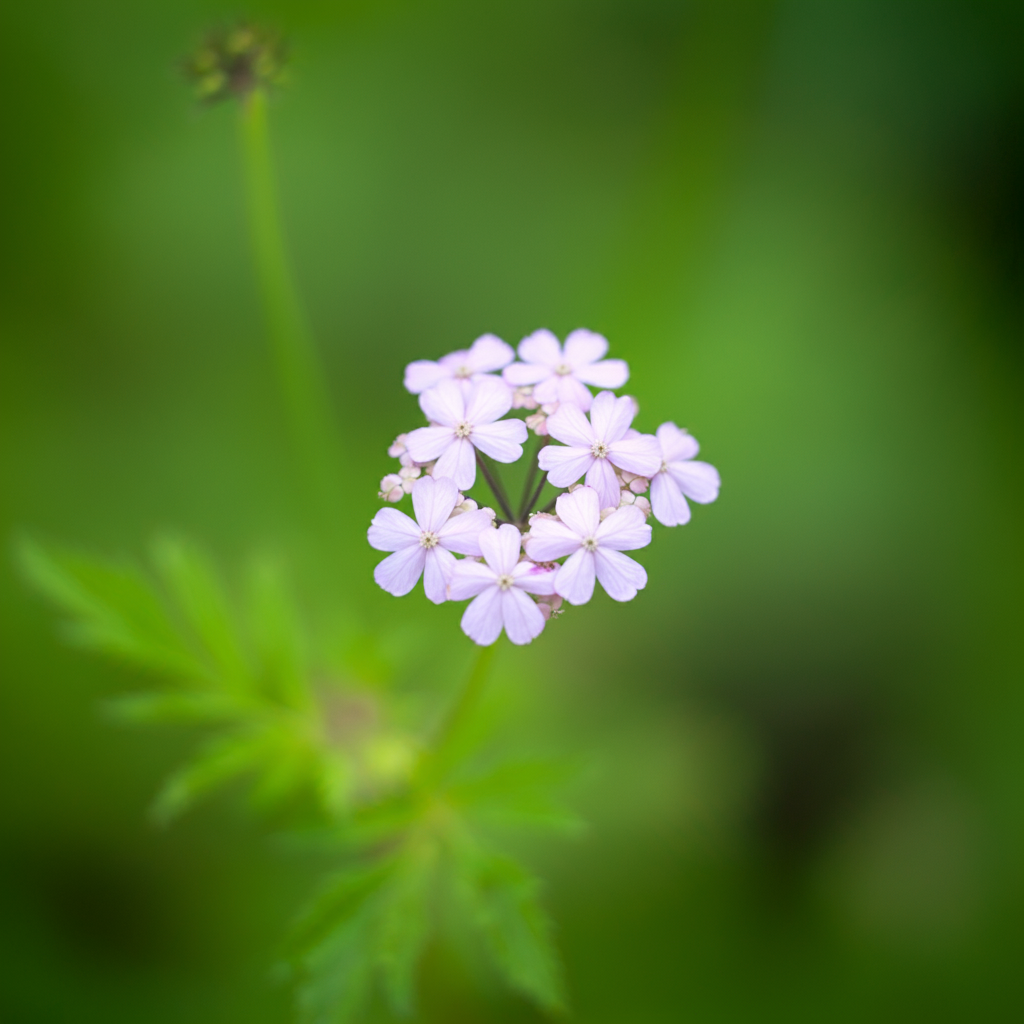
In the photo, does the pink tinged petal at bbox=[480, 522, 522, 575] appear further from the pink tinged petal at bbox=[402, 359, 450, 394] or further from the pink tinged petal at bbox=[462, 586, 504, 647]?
the pink tinged petal at bbox=[402, 359, 450, 394]

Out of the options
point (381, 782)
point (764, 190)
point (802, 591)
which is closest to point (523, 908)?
point (381, 782)

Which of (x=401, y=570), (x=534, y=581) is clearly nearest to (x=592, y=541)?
(x=534, y=581)

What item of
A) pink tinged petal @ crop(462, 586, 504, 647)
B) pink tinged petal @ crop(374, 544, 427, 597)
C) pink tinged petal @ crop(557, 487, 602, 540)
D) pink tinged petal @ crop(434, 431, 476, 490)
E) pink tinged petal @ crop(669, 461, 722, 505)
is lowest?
pink tinged petal @ crop(462, 586, 504, 647)

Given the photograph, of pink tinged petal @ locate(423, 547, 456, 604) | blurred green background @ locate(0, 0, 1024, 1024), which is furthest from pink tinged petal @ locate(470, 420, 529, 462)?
blurred green background @ locate(0, 0, 1024, 1024)

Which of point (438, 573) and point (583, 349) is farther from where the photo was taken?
point (583, 349)

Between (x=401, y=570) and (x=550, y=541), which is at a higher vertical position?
(x=550, y=541)

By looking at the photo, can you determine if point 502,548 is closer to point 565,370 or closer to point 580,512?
point 580,512
